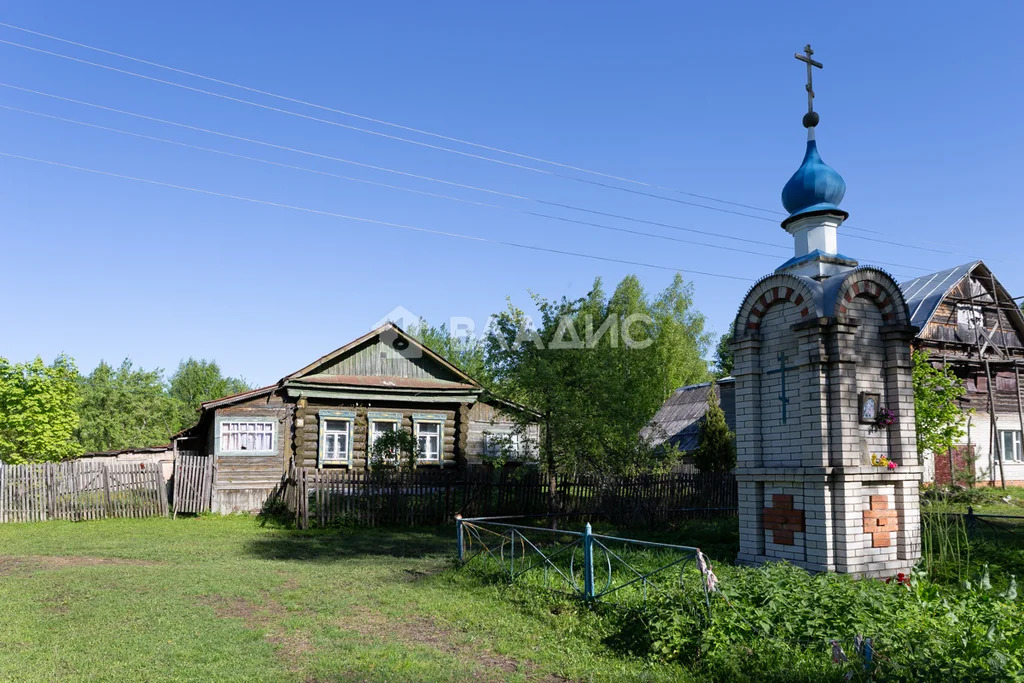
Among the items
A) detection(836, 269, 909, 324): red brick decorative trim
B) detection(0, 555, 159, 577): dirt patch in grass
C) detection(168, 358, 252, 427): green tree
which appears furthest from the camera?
detection(168, 358, 252, 427): green tree

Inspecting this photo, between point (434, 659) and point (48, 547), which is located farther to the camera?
point (48, 547)

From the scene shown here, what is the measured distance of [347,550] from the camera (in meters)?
13.7

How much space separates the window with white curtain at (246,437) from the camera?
69.1ft

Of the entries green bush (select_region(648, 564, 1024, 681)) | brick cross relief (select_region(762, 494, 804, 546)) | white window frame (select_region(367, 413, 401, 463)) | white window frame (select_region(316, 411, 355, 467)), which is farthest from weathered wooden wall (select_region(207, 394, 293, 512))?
green bush (select_region(648, 564, 1024, 681))

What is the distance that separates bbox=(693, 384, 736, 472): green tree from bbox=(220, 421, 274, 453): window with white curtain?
14.4 metres

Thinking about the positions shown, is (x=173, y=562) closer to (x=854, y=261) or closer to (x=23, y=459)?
(x=854, y=261)

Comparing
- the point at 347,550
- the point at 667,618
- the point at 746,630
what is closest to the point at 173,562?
the point at 347,550

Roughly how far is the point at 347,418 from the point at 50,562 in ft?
35.2

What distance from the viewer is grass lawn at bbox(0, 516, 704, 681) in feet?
20.3

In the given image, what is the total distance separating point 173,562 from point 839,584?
33.4 feet

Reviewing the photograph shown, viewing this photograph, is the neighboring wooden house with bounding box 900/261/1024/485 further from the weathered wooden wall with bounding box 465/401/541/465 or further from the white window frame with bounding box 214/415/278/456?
the white window frame with bounding box 214/415/278/456

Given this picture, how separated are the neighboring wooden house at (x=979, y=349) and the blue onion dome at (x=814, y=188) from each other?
18436 millimetres

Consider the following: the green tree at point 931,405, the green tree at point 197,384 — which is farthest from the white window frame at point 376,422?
the green tree at point 197,384

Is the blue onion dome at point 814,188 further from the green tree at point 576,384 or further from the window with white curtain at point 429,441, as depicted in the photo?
the window with white curtain at point 429,441
